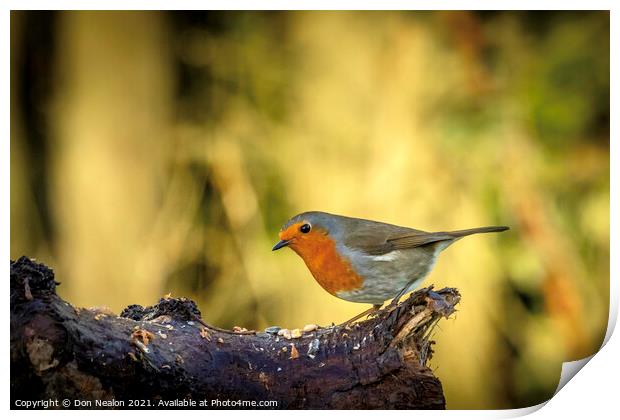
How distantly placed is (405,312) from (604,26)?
1.38 metres

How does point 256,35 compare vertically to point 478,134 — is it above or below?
above

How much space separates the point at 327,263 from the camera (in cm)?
291

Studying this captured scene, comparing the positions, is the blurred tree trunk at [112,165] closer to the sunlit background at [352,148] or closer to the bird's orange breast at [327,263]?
the sunlit background at [352,148]

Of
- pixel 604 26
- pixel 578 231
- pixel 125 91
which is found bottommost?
pixel 578 231

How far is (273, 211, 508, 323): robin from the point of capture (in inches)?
112

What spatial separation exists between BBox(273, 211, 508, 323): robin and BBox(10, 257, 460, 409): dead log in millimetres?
254

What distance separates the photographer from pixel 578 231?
10.1 feet

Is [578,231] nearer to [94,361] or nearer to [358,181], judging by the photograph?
[358,181]

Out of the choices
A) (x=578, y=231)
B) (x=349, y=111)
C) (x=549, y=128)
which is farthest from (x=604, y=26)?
(x=349, y=111)

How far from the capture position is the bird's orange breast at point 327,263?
2857 millimetres

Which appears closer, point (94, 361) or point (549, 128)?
point (94, 361)

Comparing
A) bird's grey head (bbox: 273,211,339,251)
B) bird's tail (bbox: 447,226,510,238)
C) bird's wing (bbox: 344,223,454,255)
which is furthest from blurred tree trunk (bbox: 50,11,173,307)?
bird's tail (bbox: 447,226,510,238)
